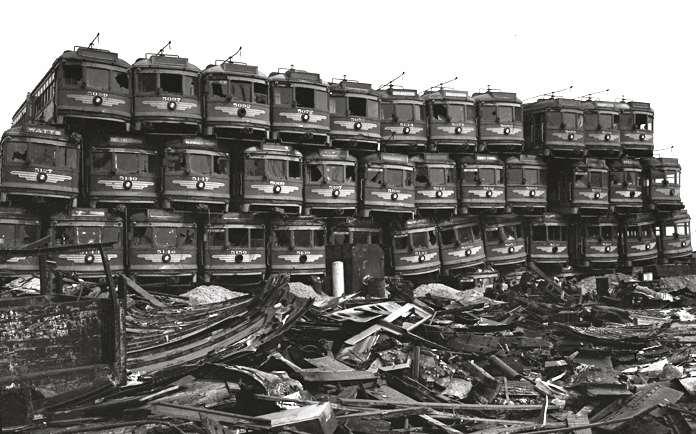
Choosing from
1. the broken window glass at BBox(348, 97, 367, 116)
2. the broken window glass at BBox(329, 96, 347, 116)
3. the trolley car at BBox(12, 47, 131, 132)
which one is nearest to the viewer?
the trolley car at BBox(12, 47, 131, 132)

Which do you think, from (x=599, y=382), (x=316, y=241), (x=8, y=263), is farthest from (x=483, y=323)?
Result: (x=8, y=263)

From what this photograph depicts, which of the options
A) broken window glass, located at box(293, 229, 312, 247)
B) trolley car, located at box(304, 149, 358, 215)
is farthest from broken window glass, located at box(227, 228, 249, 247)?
trolley car, located at box(304, 149, 358, 215)

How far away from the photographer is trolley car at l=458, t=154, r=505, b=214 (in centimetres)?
3247

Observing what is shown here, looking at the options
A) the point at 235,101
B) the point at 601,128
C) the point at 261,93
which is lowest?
the point at 601,128

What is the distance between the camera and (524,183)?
33812mm

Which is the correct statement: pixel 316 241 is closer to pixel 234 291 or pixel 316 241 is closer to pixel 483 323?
pixel 234 291

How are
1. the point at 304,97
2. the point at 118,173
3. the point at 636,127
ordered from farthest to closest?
the point at 636,127 → the point at 304,97 → the point at 118,173

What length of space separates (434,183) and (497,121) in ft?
16.4

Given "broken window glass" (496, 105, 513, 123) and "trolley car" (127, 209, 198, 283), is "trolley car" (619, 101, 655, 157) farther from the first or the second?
"trolley car" (127, 209, 198, 283)

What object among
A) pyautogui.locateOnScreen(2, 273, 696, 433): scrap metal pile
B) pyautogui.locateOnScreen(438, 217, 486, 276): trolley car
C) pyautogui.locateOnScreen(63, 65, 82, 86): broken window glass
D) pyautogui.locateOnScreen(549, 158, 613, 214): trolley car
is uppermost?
pyautogui.locateOnScreen(63, 65, 82, 86): broken window glass

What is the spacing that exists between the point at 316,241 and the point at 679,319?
550 inches

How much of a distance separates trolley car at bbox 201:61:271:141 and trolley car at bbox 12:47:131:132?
10.3 feet

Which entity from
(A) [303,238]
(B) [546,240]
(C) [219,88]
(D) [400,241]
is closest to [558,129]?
(B) [546,240]

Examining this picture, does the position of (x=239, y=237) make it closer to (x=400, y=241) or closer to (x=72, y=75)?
(x=400, y=241)
